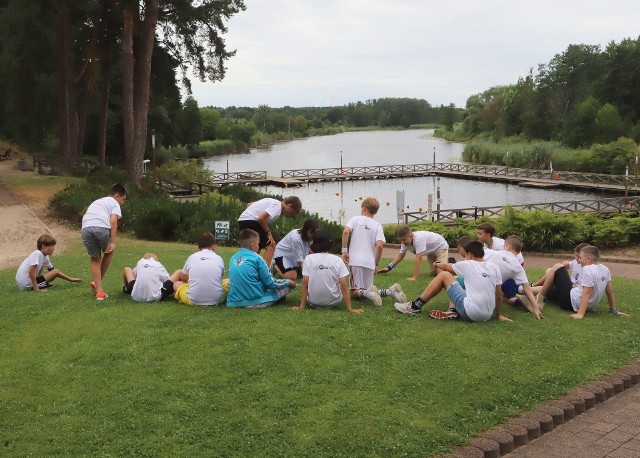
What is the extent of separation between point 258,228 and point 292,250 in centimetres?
60

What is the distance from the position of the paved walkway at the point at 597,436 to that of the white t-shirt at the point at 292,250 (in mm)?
4736

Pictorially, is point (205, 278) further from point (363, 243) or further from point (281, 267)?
point (363, 243)

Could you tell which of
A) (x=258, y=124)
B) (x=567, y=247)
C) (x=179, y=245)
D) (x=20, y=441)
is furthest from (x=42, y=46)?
(x=258, y=124)

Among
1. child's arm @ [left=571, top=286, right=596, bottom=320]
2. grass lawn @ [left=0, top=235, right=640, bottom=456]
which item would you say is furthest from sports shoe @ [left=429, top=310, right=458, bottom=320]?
child's arm @ [left=571, top=286, right=596, bottom=320]

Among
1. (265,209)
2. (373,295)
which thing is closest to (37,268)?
(265,209)

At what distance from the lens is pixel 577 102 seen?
94688 millimetres

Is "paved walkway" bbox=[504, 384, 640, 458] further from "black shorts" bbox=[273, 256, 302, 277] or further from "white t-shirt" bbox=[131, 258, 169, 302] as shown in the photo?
"white t-shirt" bbox=[131, 258, 169, 302]

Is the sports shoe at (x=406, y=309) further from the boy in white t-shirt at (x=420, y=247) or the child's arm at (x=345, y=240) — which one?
the boy in white t-shirt at (x=420, y=247)

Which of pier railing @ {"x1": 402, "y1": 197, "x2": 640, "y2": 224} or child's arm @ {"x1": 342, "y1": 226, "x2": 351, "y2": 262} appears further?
pier railing @ {"x1": 402, "y1": 197, "x2": 640, "y2": 224}

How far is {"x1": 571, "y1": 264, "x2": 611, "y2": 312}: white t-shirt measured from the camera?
354 inches

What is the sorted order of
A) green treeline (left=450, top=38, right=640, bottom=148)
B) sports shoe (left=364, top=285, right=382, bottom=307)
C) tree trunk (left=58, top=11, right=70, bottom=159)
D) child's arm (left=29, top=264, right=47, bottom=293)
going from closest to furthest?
sports shoe (left=364, top=285, right=382, bottom=307) → child's arm (left=29, top=264, right=47, bottom=293) → tree trunk (left=58, top=11, right=70, bottom=159) → green treeline (left=450, top=38, right=640, bottom=148)

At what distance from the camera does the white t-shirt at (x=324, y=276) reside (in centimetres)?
845

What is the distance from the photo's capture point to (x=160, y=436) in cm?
543

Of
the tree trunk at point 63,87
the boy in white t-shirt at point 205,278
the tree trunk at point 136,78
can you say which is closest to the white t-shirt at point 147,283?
the boy in white t-shirt at point 205,278
